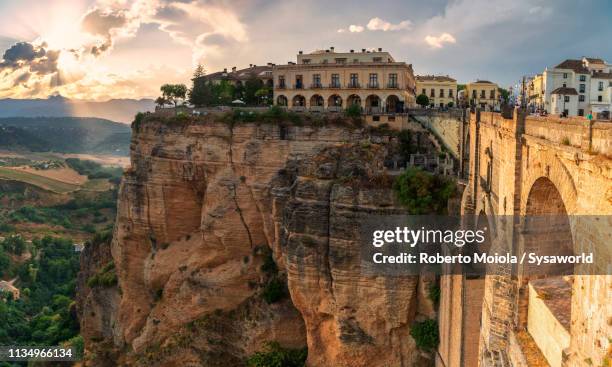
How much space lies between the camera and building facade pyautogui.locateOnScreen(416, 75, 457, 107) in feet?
204

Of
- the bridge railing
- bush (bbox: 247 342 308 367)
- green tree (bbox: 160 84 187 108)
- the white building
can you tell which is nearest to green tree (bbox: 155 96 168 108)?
green tree (bbox: 160 84 187 108)

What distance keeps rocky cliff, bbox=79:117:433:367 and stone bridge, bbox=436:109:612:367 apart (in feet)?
13.7

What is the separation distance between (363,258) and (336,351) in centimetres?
479

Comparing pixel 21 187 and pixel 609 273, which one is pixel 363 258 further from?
pixel 21 187

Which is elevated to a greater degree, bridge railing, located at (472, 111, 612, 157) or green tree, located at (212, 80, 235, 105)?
green tree, located at (212, 80, 235, 105)

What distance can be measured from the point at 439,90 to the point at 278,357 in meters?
42.2

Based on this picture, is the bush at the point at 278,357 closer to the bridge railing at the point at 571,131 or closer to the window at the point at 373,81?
the bridge railing at the point at 571,131

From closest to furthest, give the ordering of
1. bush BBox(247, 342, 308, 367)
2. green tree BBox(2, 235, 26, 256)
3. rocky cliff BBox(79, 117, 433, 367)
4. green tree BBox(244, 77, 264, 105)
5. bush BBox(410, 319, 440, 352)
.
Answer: bush BBox(410, 319, 440, 352)
rocky cliff BBox(79, 117, 433, 367)
bush BBox(247, 342, 308, 367)
green tree BBox(244, 77, 264, 105)
green tree BBox(2, 235, 26, 256)

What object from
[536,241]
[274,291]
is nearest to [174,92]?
→ [274,291]

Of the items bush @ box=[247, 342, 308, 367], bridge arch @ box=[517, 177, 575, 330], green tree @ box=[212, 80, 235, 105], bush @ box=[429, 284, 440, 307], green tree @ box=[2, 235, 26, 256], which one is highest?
green tree @ box=[212, 80, 235, 105]

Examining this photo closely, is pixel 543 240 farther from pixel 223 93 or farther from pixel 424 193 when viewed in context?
pixel 223 93

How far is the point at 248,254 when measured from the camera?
33625 mm

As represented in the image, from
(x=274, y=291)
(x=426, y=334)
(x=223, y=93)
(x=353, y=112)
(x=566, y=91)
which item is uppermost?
(x=223, y=93)

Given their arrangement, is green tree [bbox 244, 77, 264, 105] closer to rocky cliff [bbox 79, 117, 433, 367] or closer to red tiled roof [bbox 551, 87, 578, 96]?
rocky cliff [bbox 79, 117, 433, 367]
